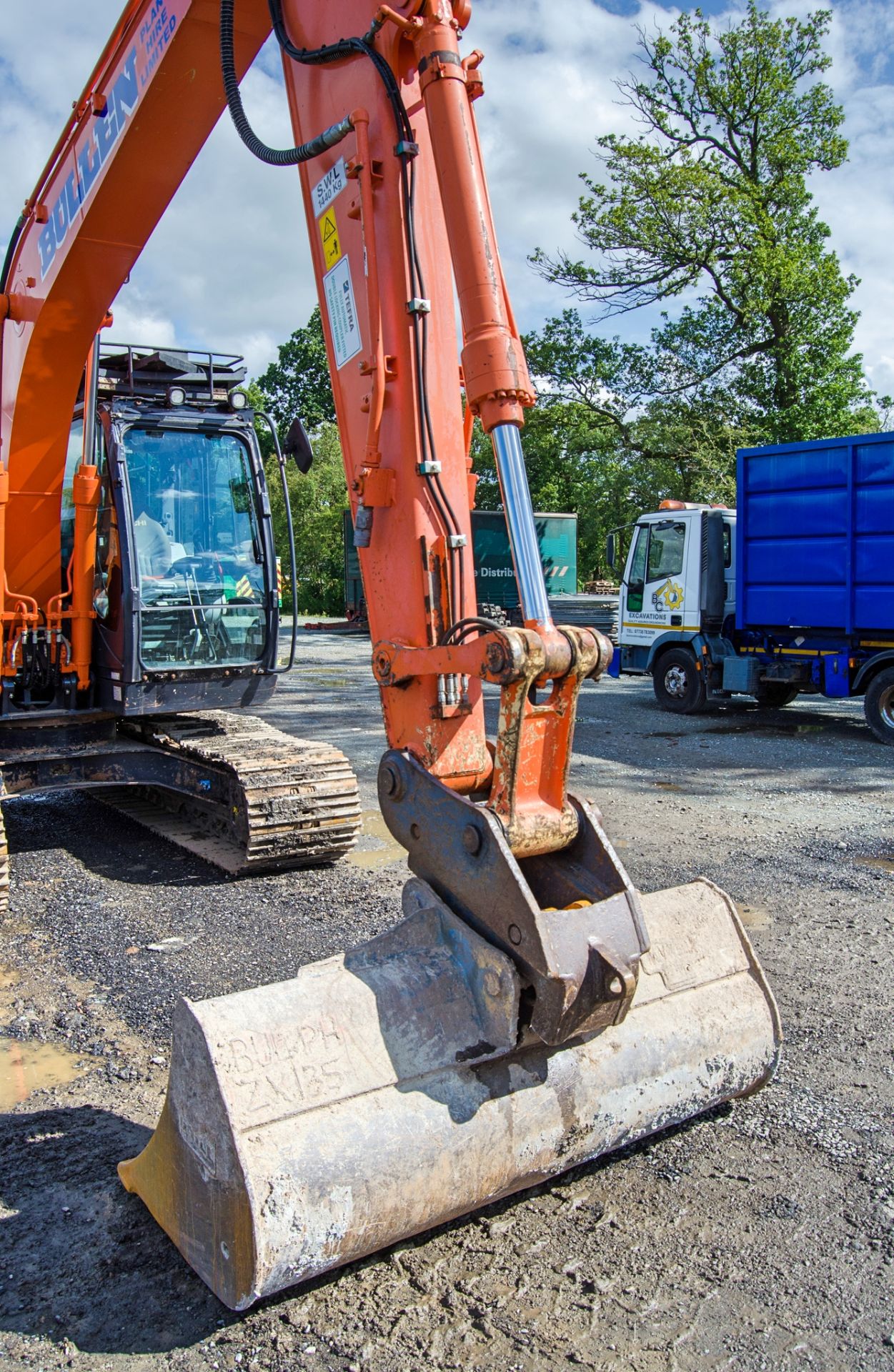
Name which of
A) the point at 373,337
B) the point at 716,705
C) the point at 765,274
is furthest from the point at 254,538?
the point at 765,274

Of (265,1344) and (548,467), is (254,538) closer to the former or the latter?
(265,1344)

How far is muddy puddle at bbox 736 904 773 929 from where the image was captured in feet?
16.9

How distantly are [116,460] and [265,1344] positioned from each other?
4.66 m

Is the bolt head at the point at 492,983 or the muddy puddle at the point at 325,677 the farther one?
the muddy puddle at the point at 325,677

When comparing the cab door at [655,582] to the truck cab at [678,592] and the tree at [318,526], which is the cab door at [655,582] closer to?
the truck cab at [678,592]

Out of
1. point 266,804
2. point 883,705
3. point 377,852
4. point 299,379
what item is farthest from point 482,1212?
point 299,379

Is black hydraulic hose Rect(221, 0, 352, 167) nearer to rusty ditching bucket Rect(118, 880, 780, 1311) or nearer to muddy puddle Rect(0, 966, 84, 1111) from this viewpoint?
rusty ditching bucket Rect(118, 880, 780, 1311)

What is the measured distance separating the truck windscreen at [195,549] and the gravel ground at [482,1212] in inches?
52.9

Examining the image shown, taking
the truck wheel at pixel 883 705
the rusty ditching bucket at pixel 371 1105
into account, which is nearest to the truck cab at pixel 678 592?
the truck wheel at pixel 883 705

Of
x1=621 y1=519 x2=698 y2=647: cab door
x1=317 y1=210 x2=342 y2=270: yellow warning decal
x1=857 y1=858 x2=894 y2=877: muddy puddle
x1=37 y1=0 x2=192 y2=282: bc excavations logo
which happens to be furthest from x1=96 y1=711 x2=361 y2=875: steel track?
x1=621 y1=519 x2=698 y2=647: cab door

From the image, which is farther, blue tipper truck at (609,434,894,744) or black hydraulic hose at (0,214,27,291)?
blue tipper truck at (609,434,894,744)

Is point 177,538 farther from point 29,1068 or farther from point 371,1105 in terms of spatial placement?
point 371,1105

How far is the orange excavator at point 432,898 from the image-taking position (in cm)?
246

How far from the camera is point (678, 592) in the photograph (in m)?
12.9
